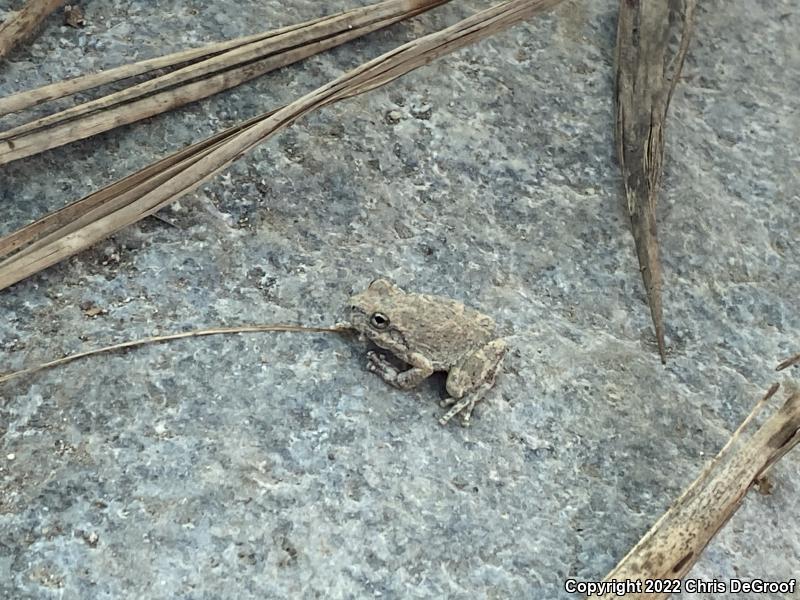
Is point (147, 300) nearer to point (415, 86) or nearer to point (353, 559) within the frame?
point (353, 559)

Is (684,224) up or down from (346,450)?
up

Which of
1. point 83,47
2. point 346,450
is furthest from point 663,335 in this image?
point 83,47

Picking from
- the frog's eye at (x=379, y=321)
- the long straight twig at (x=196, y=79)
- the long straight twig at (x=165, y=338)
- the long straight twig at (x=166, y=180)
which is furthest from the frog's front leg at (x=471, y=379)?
the long straight twig at (x=196, y=79)

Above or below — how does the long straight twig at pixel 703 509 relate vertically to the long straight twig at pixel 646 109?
below

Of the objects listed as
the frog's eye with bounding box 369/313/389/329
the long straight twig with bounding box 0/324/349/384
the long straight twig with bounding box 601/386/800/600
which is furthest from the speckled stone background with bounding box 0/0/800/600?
the long straight twig with bounding box 601/386/800/600

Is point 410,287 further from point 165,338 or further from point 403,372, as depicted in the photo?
point 165,338

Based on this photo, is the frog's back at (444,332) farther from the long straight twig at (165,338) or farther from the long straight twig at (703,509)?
the long straight twig at (703,509)
